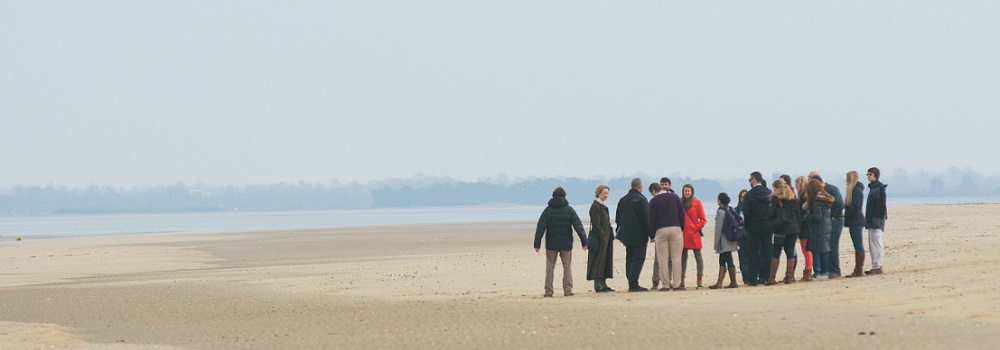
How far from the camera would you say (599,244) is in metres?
16.5

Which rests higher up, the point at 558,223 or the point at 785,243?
the point at 558,223

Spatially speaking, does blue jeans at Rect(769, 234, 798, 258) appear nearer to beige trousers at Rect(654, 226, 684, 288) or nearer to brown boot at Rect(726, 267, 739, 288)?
brown boot at Rect(726, 267, 739, 288)

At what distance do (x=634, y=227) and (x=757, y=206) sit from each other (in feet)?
5.29

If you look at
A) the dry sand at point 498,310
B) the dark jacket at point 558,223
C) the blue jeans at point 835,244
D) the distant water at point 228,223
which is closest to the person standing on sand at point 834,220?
the blue jeans at point 835,244

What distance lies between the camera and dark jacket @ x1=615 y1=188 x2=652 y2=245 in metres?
16.5

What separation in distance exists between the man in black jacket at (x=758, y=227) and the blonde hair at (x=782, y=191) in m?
0.12

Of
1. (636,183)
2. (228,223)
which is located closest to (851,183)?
(636,183)

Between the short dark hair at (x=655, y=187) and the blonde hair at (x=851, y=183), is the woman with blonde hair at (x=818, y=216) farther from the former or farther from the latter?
the short dark hair at (x=655, y=187)

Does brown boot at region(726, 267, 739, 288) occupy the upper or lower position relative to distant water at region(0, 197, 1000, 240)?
lower

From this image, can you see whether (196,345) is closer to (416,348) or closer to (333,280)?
(416,348)

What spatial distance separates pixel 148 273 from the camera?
1096 inches

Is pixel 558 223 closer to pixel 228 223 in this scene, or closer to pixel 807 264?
pixel 807 264

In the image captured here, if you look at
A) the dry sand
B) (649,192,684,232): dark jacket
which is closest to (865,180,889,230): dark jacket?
the dry sand

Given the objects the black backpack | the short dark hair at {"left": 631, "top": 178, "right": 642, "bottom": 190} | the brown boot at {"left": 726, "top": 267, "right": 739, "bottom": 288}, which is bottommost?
the brown boot at {"left": 726, "top": 267, "right": 739, "bottom": 288}
